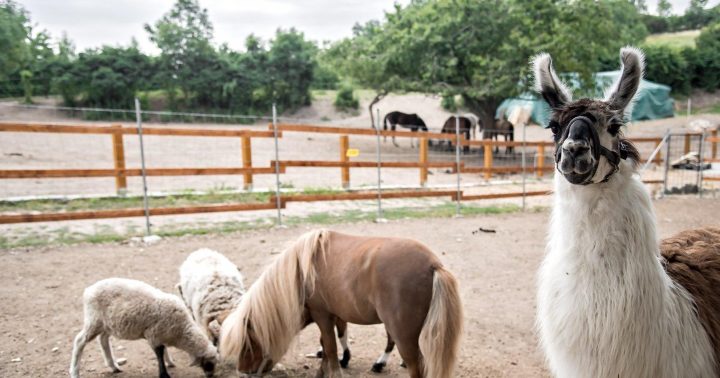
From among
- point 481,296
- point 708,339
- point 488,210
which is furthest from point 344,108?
point 708,339

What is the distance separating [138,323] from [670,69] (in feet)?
120

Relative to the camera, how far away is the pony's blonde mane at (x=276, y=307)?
3045 mm

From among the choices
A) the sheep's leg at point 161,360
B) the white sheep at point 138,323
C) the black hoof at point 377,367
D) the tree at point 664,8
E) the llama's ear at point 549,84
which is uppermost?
the tree at point 664,8

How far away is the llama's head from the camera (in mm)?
1690

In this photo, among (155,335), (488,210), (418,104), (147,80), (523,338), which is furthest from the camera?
(418,104)

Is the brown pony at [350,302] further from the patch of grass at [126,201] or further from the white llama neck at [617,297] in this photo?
the patch of grass at [126,201]

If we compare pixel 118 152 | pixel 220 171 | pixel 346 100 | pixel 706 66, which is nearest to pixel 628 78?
pixel 220 171

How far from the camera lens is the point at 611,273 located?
5.68 feet

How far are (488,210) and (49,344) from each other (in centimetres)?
831

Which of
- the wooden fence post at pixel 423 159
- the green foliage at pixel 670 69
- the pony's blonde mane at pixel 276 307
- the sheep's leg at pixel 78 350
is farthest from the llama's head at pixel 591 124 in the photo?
the green foliage at pixel 670 69

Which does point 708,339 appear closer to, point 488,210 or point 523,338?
point 523,338

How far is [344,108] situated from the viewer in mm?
27906

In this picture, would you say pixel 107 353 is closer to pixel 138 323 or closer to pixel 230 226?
pixel 138 323

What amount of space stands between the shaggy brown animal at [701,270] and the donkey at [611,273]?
0.05 m
